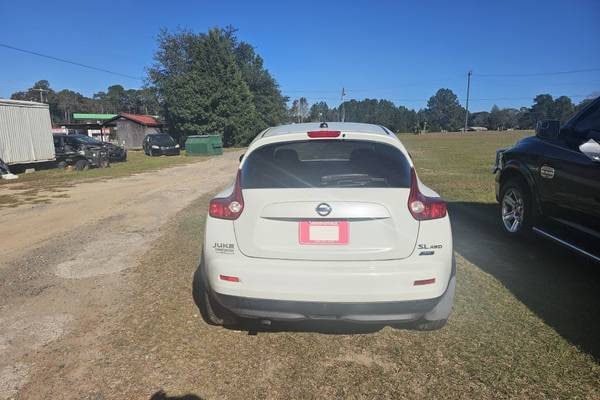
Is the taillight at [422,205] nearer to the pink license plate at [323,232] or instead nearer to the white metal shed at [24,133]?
the pink license plate at [323,232]

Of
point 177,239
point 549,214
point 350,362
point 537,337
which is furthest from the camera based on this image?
point 177,239

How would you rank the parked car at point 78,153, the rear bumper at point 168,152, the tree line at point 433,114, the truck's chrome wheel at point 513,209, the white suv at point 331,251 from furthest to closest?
1. the tree line at point 433,114
2. the rear bumper at point 168,152
3. the parked car at point 78,153
4. the truck's chrome wheel at point 513,209
5. the white suv at point 331,251

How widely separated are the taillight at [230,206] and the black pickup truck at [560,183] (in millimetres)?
3161

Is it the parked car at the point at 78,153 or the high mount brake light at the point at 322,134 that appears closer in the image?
the high mount brake light at the point at 322,134

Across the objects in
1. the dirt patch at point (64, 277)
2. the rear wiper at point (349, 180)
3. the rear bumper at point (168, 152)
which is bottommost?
the rear bumper at point (168, 152)

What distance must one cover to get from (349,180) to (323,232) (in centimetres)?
45

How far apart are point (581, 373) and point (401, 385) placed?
3.88ft

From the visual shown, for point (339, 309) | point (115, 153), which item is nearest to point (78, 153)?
point (115, 153)

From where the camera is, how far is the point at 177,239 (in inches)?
253

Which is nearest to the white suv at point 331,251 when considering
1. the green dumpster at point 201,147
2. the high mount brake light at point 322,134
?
the high mount brake light at point 322,134

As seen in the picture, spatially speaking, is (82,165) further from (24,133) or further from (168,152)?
(168,152)

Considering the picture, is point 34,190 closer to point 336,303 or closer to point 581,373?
point 336,303

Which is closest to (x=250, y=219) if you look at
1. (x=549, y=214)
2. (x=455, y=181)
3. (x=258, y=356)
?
(x=258, y=356)

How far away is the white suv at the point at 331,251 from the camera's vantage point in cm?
277
